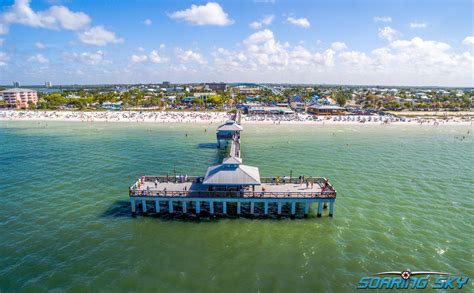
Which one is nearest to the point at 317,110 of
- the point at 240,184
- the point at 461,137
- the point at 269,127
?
the point at 269,127

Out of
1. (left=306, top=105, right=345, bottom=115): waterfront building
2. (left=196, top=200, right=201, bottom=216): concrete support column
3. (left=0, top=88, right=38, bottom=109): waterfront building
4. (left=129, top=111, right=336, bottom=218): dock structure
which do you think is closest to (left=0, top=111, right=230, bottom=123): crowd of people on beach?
(left=0, top=88, right=38, bottom=109): waterfront building

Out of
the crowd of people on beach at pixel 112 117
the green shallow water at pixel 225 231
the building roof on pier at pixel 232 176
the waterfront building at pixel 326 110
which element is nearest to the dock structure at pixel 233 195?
the building roof on pier at pixel 232 176

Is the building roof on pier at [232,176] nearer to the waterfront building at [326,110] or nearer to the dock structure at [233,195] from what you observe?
the dock structure at [233,195]

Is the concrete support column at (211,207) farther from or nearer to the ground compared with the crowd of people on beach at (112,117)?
nearer to the ground

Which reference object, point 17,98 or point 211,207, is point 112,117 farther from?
point 211,207

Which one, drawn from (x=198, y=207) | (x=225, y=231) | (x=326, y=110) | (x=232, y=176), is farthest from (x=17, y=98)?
(x=225, y=231)

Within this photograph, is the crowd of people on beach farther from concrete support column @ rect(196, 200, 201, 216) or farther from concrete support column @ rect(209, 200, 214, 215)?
concrete support column @ rect(209, 200, 214, 215)

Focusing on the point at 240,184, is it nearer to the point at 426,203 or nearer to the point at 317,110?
the point at 426,203
